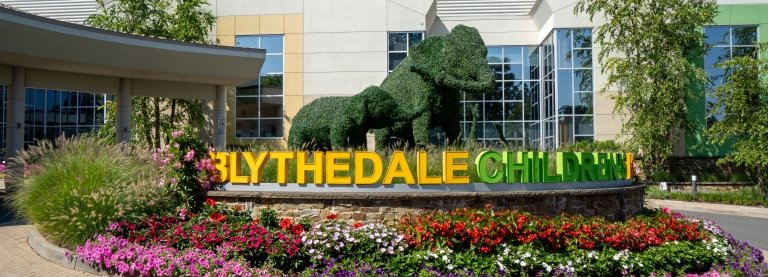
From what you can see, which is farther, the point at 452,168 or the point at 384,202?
the point at 452,168

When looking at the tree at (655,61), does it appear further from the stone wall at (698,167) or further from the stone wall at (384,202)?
the stone wall at (384,202)

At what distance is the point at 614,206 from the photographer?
11336 millimetres

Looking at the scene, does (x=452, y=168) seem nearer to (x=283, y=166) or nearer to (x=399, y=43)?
(x=283, y=166)

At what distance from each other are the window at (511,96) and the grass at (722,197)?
873 cm

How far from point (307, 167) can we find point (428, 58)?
13.1 ft

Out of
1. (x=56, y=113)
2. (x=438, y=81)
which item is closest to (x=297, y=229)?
(x=438, y=81)

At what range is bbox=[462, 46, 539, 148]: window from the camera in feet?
104

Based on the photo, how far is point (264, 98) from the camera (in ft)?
97.7

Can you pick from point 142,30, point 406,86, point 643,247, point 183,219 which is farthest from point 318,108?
point 142,30

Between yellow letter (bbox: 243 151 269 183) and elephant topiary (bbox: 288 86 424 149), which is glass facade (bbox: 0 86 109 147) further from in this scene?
yellow letter (bbox: 243 151 269 183)

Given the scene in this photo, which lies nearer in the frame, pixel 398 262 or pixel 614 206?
pixel 398 262

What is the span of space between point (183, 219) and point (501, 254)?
5.24 meters

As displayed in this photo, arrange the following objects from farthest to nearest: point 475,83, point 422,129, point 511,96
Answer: point 511,96
point 422,129
point 475,83

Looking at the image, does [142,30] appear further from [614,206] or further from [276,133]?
[614,206]
